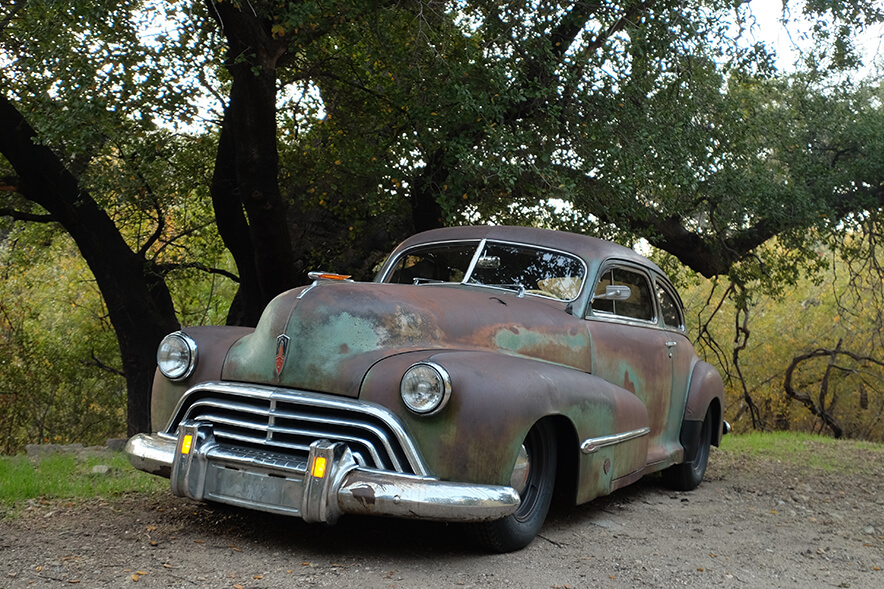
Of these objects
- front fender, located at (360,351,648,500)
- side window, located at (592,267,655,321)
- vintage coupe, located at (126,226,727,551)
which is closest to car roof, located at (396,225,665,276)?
vintage coupe, located at (126,226,727,551)

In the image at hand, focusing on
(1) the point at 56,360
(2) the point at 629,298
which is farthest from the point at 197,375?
(1) the point at 56,360

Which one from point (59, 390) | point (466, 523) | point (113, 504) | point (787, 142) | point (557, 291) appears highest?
point (787, 142)

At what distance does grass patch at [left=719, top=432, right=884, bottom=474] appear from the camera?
8594 millimetres

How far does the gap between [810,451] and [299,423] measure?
7.90 m

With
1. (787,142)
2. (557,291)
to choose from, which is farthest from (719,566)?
(787,142)

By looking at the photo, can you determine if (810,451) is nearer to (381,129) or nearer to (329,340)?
(381,129)

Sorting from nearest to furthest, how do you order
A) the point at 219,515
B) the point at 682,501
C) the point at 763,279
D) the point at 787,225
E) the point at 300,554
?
the point at 300,554 < the point at 219,515 < the point at 682,501 < the point at 787,225 < the point at 763,279

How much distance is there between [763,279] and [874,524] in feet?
27.9

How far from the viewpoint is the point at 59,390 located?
23969mm

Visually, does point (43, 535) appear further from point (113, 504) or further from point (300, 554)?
point (300, 554)

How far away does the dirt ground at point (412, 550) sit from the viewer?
348 cm

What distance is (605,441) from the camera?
4559 millimetres

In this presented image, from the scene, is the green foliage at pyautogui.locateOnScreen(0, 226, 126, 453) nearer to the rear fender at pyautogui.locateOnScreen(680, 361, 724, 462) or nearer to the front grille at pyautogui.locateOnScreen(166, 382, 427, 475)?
the rear fender at pyautogui.locateOnScreen(680, 361, 724, 462)

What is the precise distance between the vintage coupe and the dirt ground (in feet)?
0.87
